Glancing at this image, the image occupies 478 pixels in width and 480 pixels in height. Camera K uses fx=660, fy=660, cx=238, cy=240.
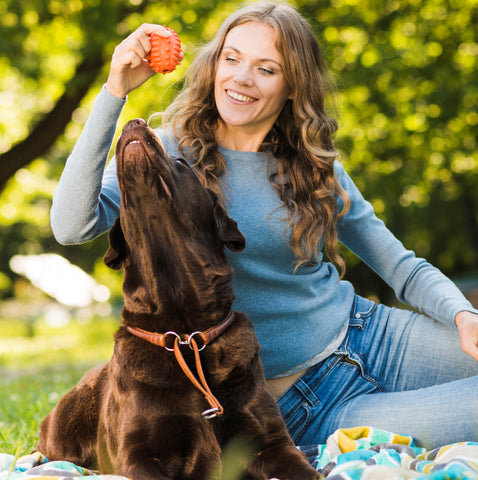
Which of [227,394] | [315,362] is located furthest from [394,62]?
[227,394]

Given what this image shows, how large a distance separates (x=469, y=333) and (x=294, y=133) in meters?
1.38

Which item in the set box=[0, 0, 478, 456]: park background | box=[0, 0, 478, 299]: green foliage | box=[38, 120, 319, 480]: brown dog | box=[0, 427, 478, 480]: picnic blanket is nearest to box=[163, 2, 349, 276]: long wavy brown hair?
box=[38, 120, 319, 480]: brown dog

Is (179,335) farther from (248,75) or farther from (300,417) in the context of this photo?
(248,75)

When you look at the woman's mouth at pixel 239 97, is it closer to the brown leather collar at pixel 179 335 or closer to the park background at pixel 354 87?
the brown leather collar at pixel 179 335

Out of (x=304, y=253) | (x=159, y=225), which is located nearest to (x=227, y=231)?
(x=159, y=225)

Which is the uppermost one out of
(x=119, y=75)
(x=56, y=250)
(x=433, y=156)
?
(x=119, y=75)

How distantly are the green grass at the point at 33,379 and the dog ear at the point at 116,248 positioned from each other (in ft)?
2.63

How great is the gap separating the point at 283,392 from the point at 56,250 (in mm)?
25781

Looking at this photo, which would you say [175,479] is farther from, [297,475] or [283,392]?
[283,392]

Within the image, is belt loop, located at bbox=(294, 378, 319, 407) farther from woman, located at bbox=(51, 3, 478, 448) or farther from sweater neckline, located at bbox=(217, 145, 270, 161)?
sweater neckline, located at bbox=(217, 145, 270, 161)

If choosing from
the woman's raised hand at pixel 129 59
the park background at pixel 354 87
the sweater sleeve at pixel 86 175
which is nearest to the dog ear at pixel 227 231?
the sweater sleeve at pixel 86 175

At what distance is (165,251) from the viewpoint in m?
2.61

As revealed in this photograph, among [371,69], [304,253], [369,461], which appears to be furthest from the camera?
[371,69]

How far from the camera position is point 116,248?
268cm
